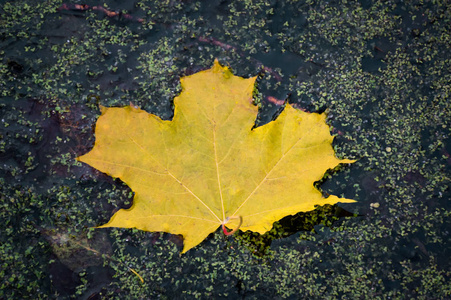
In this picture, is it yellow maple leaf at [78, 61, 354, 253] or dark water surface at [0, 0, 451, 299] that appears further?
dark water surface at [0, 0, 451, 299]

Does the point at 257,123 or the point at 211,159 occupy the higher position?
the point at 257,123

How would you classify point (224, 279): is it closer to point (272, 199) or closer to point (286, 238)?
point (286, 238)

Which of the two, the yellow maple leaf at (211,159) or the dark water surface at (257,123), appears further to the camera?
the dark water surface at (257,123)

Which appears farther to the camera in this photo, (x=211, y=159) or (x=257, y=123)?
(x=257, y=123)
